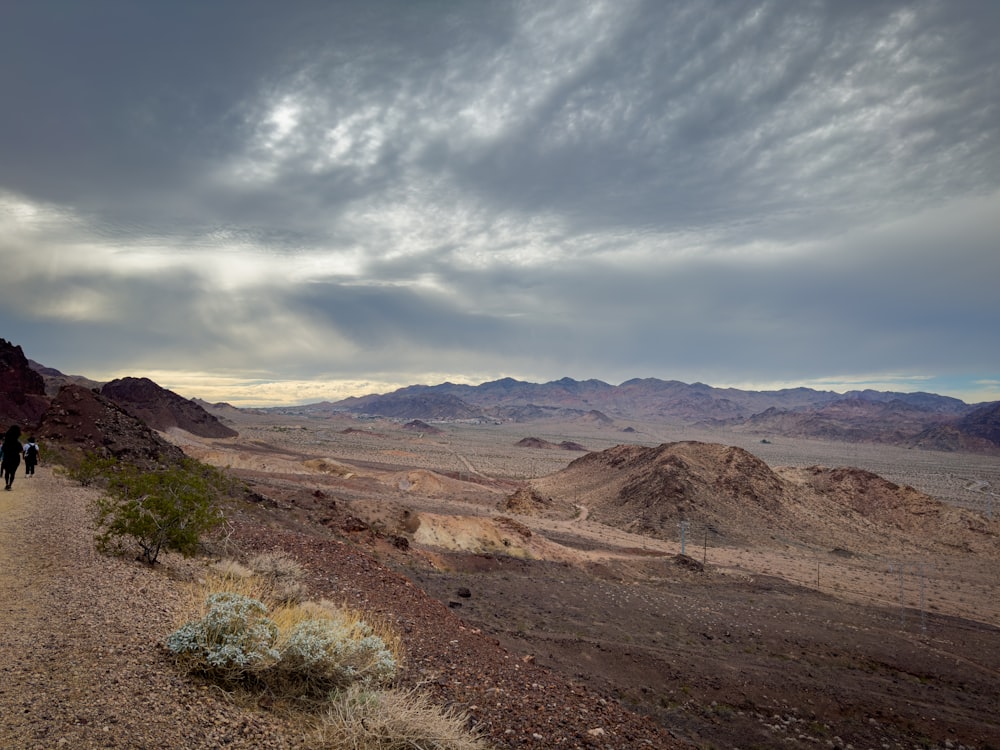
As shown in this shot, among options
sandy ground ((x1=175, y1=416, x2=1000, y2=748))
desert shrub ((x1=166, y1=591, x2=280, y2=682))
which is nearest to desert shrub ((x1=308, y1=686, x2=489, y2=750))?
desert shrub ((x1=166, y1=591, x2=280, y2=682))

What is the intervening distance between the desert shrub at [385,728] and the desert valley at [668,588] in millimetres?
1096

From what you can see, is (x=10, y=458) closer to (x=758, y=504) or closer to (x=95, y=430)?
(x=95, y=430)

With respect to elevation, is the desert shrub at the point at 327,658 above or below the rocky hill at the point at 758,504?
above

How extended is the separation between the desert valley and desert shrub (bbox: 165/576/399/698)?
44.9 inches

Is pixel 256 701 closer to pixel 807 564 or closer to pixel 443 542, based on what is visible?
pixel 443 542

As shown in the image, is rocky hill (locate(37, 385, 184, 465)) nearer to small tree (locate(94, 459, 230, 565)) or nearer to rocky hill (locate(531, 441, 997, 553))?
small tree (locate(94, 459, 230, 565))

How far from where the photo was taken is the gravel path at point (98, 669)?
4250mm

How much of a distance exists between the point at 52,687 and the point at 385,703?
2754mm

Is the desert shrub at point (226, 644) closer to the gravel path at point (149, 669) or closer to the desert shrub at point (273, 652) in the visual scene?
the desert shrub at point (273, 652)

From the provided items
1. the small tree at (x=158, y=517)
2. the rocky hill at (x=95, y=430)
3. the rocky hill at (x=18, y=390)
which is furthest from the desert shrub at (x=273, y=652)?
the rocky hill at (x=18, y=390)

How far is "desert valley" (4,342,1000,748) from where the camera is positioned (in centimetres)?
955

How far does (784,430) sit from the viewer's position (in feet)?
648

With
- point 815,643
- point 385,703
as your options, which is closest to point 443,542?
point 815,643

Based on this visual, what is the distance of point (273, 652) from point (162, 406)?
294 ft
